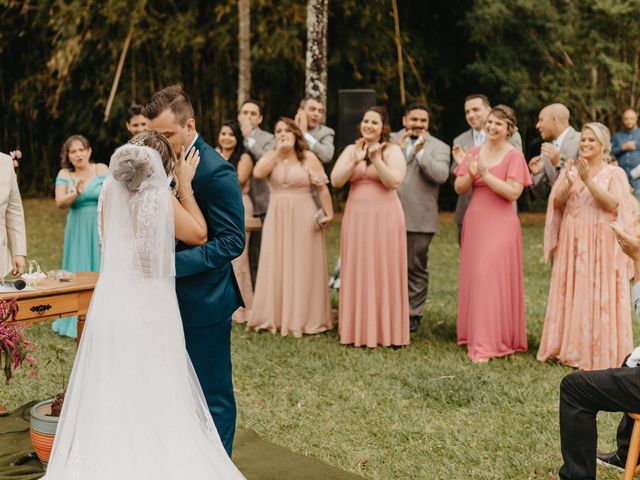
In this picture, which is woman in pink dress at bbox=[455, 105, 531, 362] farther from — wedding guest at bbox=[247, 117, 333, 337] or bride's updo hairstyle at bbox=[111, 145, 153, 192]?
bride's updo hairstyle at bbox=[111, 145, 153, 192]

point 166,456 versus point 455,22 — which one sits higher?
point 455,22

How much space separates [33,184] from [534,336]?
16.0 m

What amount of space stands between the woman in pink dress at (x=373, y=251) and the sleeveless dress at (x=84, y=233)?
2.08 m

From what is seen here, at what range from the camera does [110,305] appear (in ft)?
11.0

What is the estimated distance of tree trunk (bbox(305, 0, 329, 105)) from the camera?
9.77 metres

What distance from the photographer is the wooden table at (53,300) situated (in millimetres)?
4375

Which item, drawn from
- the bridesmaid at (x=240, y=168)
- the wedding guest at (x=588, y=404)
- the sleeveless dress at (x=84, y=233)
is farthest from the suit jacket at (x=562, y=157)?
the sleeveless dress at (x=84, y=233)

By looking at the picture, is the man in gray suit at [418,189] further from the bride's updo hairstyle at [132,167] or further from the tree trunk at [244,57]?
the tree trunk at [244,57]

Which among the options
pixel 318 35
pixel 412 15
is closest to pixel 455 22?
pixel 412 15

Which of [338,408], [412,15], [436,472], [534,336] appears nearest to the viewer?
[436,472]

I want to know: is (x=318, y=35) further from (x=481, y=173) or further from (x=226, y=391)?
(x=226, y=391)

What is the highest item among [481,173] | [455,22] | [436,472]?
[455,22]

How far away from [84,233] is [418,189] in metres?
3.00

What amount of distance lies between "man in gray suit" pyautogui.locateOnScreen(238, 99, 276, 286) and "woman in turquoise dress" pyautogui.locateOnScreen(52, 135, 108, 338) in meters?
1.58
